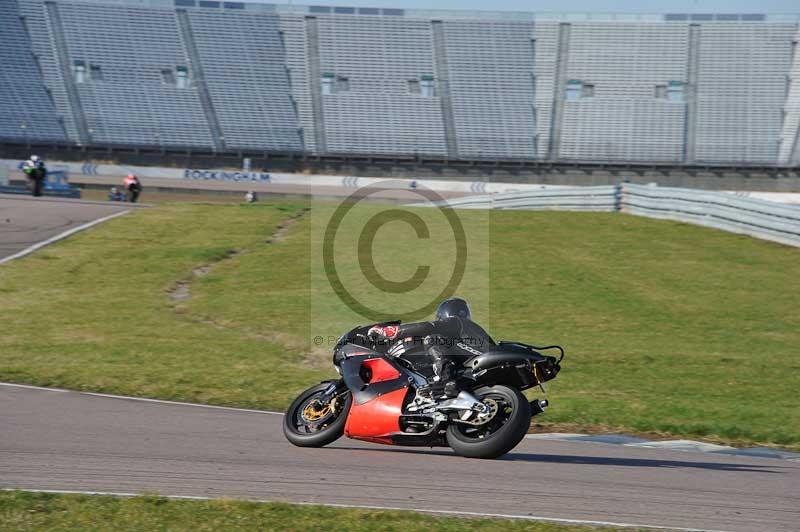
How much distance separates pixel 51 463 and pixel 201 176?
139 ft

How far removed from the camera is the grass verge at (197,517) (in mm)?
5207

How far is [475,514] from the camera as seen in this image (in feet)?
18.3

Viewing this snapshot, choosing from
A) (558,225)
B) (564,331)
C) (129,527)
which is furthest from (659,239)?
(129,527)

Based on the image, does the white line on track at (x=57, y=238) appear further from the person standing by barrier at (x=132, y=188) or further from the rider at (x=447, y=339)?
the rider at (x=447, y=339)

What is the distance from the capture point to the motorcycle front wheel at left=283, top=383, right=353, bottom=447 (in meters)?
7.63

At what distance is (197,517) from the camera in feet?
17.6

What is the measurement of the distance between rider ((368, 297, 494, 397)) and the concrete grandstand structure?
4280cm

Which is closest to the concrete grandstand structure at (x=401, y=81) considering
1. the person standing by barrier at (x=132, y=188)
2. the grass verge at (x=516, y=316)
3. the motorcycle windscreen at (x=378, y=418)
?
the person standing by barrier at (x=132, y=188)

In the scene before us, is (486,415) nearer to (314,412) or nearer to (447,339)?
(447,339)

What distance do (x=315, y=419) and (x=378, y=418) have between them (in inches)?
27.3

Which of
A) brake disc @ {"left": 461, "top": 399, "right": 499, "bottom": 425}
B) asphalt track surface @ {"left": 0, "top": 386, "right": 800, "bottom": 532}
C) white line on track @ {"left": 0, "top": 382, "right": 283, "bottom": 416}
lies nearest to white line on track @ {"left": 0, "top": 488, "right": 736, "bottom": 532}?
asphalt track surface @ {"left": 0, "top": 386, "right": 800, "bottom": 532}

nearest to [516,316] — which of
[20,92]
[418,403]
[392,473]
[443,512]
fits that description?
[418,403]

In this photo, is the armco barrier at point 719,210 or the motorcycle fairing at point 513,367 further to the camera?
the armco barrier at point 719,210

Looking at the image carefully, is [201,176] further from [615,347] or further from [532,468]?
[532,468]
